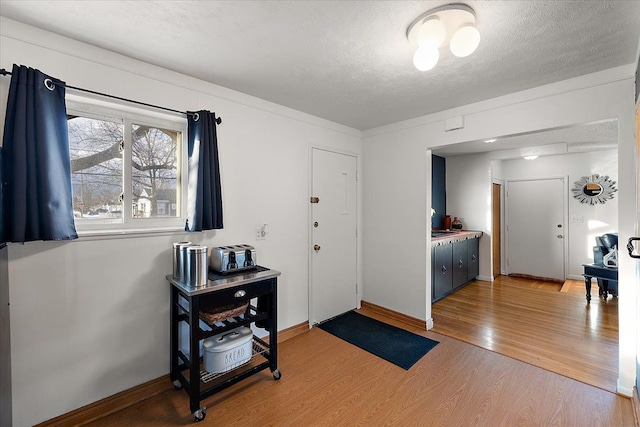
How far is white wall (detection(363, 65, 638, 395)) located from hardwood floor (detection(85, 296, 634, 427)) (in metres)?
0.49

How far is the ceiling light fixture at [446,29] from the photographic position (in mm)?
1413

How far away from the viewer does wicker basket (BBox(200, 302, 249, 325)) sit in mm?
1966

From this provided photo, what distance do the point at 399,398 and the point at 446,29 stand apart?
2.43 metres

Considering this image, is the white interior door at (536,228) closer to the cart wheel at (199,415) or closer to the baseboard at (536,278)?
the baseboard at (536,278)

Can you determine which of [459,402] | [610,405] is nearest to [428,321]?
[459,402]

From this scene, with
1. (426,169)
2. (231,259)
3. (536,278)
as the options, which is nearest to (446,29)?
(426,169)

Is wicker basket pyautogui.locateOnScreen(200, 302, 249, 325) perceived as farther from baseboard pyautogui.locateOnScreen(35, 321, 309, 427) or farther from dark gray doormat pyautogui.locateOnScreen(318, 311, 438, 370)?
dark gray doormat pyautogui.locateOnScreen(318, 311, 438, 370)

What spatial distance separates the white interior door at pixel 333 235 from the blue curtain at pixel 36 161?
82.8 inches

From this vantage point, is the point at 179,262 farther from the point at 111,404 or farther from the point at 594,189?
the point at 594,189

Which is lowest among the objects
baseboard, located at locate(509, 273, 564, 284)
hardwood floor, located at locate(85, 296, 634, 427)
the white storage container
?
hardwood floor, located at locate(85, 296, 634, 427)

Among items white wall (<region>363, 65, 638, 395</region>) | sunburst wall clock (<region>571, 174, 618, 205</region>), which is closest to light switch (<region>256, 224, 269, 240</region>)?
white wall (<region>363, 65, 638, 395</region>)

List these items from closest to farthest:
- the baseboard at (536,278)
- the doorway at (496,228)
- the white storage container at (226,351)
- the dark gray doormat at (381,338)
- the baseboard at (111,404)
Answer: the baseboard at (111,404)
the white storage container at (226,351)
the dark gray doormat at (381,338)
the baseboard at (536,278)
the doorway at (496,228)

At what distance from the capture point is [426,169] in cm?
313

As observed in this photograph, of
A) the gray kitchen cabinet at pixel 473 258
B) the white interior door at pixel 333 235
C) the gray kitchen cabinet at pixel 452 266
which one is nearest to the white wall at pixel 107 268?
the white interior door at pixel 333 235
